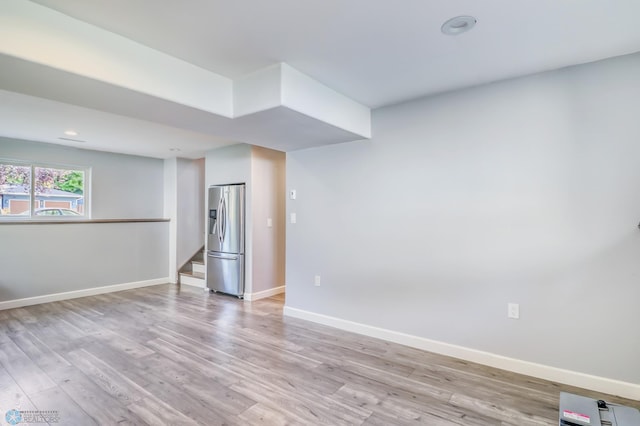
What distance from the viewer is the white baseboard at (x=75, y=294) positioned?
4523 millimetres

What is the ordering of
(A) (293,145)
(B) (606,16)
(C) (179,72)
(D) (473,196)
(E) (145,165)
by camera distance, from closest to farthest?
(B) (606,16), (C) (179,72), (D) (473,196), (A) (293,145), (E) (145,165)

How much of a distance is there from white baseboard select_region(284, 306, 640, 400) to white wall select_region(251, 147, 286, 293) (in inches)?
64.8

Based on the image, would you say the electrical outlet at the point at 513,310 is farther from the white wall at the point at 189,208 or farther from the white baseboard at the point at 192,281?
the white wall at the point at 189,208

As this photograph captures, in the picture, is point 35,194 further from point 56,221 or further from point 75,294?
point 75,294

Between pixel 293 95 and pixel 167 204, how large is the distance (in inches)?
185

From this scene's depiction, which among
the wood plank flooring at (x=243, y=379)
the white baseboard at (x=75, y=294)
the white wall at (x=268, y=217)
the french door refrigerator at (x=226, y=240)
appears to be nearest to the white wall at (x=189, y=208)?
the white baseboard at (x=75, y=294)

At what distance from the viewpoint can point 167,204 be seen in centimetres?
632

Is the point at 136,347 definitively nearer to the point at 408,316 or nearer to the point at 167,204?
the point at 408,316

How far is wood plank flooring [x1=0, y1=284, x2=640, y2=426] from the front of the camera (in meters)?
2.08

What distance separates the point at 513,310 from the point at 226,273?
3.97m

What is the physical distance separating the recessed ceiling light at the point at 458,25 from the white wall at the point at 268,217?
137 inches

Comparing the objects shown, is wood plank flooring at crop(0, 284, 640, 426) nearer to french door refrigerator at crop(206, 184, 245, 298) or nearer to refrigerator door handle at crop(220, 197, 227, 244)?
french door refrigerator at crop(206, 184, 245, 298)

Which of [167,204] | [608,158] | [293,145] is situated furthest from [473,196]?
[167,204]

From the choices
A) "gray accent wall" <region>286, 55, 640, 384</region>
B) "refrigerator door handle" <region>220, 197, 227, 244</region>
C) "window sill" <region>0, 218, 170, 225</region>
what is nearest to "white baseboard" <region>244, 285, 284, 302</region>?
"refrigerator door handle" <region>220, 197, 227, 244</region>
